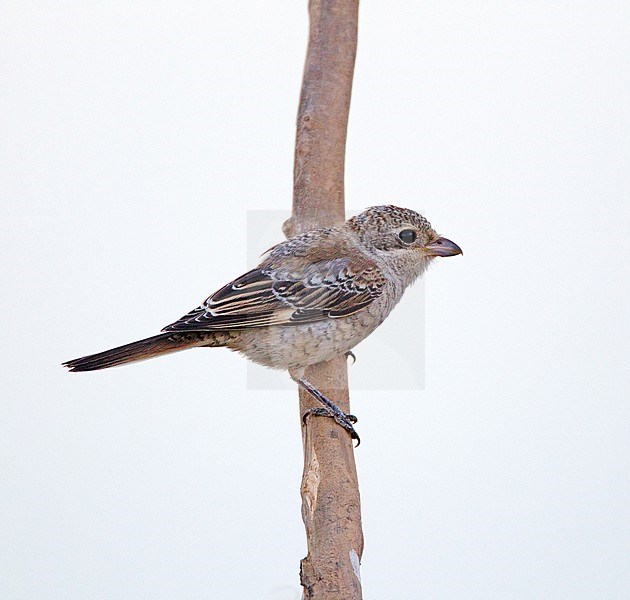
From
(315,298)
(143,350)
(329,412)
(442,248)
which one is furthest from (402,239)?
(143,350)

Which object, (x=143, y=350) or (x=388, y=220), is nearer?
(x=143, y=350)

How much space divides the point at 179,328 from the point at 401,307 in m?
1.14

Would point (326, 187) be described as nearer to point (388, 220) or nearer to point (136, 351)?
point (388, 220)

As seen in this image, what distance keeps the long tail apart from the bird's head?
772 millimetres

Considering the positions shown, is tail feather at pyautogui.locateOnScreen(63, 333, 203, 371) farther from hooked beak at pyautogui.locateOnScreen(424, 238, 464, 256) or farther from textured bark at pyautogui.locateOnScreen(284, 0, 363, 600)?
hooked beak at pyautogui.locateOnScreen(424, 238, 464, 256)

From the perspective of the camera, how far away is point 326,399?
3367 millimetres

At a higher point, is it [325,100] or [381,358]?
[325,100]

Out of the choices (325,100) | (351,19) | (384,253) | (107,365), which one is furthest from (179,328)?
(351,19)

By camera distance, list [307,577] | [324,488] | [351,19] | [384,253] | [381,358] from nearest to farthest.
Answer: [307,577], [324,488], [384,253], [381,358], [351,19]

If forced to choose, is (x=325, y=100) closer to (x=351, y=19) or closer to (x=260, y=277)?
(x=351, y=19)

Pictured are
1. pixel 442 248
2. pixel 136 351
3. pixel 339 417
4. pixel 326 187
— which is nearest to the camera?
pixel 136 351

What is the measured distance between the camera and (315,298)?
3324 millimetres

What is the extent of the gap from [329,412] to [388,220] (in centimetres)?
82

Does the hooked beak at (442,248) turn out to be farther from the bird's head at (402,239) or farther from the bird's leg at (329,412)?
the bird's leg at (329,412)
